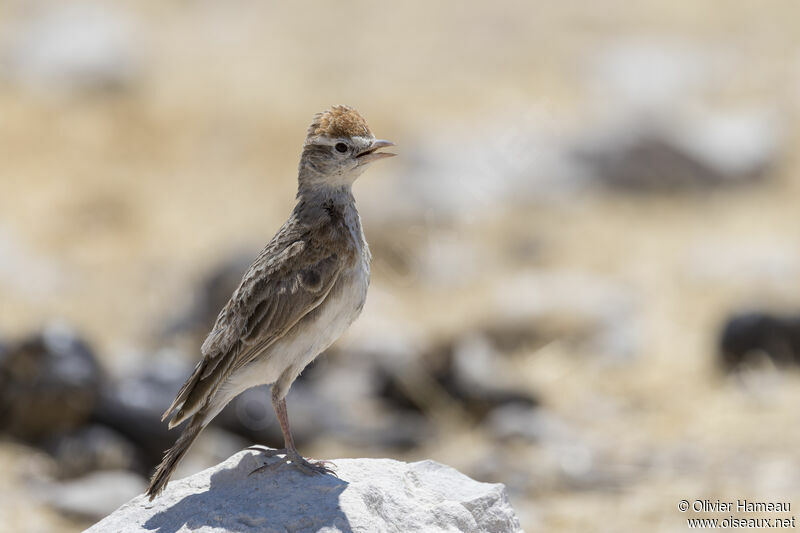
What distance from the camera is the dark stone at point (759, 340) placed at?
13.8m

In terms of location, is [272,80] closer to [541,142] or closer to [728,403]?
[541,142]

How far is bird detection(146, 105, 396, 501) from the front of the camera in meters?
6.65

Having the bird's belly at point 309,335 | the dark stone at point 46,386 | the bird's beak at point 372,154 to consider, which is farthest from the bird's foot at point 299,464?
the dark stone at point 46,386

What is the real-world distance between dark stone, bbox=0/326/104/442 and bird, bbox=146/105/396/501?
5.73m

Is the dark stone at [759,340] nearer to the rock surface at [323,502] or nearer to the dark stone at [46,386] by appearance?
the dark stone at [46,386]

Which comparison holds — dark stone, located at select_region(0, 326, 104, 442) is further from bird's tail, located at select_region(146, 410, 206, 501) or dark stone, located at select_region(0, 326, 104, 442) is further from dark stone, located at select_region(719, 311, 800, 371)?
dark stone, located at select_region(719, 311, 800, 371)

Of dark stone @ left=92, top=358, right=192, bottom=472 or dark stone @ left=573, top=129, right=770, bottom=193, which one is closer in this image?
dark stone @ left=92, top=358, right=192, bottom=472

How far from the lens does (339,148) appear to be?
701cm

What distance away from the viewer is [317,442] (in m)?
12.8

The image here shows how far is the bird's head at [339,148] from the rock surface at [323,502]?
172 cm

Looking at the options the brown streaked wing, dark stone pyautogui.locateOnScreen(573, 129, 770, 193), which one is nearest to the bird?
the brown streaked wing

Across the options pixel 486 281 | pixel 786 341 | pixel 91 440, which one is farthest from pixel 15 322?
pixel 786 341

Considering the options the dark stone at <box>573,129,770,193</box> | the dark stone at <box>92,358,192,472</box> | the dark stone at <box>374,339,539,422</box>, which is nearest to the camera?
the dark stone at <box>92,358,192,472</box>

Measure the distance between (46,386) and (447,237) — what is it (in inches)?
297
